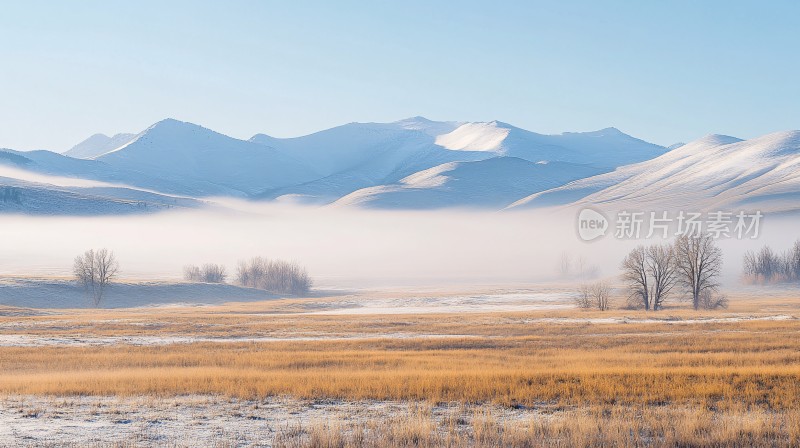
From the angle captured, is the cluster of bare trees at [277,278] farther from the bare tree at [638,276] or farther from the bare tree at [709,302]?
the bare tree at [709,302]

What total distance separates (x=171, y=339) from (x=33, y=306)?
249ft

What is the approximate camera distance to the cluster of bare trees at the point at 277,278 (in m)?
172

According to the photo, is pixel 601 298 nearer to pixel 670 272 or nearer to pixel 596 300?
pixel 596 300

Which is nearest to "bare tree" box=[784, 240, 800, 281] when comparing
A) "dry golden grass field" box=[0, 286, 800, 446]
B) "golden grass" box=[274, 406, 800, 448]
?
"dry golden grass field" box=[0, 286, 800, 446]

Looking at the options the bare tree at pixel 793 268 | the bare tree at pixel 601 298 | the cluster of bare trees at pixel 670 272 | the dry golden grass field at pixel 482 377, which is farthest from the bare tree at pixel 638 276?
the bare tree at pixel 793 268

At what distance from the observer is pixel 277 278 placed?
17488 centimetres

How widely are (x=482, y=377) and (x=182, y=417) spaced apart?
1043 centimetres

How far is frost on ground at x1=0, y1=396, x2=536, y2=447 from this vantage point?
16656 millimetres

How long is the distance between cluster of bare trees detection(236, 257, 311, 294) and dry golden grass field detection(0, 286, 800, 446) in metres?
111

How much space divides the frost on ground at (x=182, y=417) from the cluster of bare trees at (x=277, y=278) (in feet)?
488

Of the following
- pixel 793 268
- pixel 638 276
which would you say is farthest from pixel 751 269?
pixel 638 276

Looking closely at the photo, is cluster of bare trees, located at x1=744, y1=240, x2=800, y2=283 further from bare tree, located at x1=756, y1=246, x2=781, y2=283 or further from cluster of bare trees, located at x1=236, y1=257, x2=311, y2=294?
cluster of bare trees, located at x1=236, y1=257, x2=311, y2=294

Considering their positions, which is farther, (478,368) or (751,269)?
(751,269)

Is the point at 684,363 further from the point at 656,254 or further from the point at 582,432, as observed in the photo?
the point at 656,254
